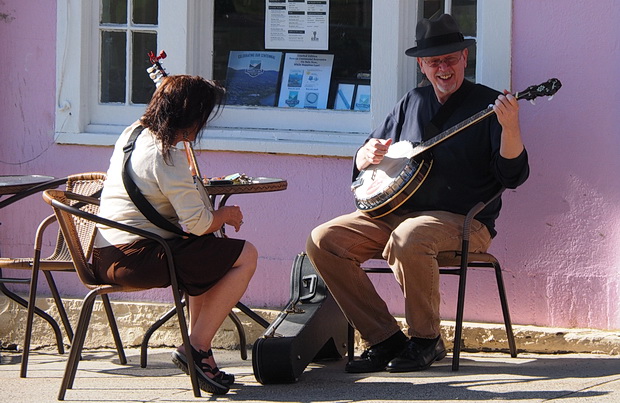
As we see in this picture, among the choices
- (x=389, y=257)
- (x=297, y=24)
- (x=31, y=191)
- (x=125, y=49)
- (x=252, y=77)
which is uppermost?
→ (x=297, y=24)

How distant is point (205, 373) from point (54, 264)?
0.92m

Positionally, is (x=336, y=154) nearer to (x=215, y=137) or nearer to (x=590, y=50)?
(x=215, y=137)

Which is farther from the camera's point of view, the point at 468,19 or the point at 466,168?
the point at 468,19

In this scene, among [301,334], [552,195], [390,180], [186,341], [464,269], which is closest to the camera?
[186,341]

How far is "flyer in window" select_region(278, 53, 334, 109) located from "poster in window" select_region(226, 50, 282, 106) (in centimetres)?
6

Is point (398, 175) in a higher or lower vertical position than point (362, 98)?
lower

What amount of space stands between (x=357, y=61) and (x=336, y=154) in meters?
0.57

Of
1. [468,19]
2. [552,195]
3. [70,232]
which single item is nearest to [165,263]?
[70,232]

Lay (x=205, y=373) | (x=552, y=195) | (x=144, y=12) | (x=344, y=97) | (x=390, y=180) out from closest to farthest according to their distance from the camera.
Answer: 1. (x=205, y=373)
2. (x=390, y=180)
3. (x=552, y=195)
4. (x=344, y=97)
5. (x=144, y=12)

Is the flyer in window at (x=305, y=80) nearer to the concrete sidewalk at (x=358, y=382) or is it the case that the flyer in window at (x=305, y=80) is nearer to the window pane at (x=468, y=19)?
the window pane at (x=468, y=19)

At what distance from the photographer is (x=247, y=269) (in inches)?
177

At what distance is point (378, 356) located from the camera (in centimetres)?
488

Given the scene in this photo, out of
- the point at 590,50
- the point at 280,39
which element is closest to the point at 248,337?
the point at 280,39

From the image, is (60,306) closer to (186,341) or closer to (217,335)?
(217,335)
